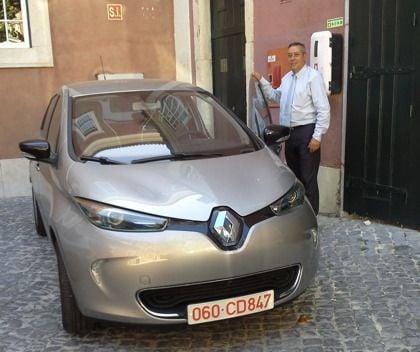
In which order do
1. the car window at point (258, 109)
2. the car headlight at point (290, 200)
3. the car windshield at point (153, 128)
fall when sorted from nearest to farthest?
the car headlight at point (290, 200)
the car windshield at point (153, 128)
the car window at point (258, 109)

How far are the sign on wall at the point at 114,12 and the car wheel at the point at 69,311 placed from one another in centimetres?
584

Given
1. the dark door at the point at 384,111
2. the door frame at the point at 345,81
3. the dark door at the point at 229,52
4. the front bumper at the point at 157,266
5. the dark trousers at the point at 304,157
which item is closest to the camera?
the front bumper at the point at 157,266

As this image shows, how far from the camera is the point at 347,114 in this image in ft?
18.3

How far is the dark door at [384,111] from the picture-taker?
4910 millimetres

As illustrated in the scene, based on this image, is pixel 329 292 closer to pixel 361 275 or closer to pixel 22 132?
pixel 361 275

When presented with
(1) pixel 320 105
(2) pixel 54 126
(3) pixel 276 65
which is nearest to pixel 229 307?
(2) pixel 54 126

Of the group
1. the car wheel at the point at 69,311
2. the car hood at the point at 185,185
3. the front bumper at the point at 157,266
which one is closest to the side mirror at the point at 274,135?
the car hood at the point at 185,185

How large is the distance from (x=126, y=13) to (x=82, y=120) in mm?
5036

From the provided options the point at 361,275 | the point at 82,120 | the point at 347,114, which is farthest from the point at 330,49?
the point at 82,120

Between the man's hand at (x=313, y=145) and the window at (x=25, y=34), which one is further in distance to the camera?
the window at (x=25, y=34)

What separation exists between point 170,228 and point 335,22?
3696 mm

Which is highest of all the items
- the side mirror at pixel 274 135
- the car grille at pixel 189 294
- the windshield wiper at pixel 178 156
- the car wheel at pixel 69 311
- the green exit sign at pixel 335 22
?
the green exit sign at pixel 335 22

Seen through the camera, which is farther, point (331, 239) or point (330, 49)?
point (330, 49)

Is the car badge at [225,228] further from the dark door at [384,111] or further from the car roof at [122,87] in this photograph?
the dark door at [384,111]
